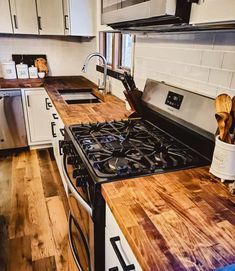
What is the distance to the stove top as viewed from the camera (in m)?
0.96

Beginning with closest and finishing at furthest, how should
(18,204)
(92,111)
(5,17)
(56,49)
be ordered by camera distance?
(92,111) < (18,204) < (5,17) < (56,49)

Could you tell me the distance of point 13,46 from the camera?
3.29 metres

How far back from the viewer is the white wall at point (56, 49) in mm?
3270

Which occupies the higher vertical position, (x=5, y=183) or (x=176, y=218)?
(x=176, y=218)

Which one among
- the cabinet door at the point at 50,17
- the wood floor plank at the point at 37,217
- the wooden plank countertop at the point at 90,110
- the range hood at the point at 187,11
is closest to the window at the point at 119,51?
the wooden plank countertop at the point at 90,110

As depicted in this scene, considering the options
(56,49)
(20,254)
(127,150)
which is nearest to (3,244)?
(20,254)

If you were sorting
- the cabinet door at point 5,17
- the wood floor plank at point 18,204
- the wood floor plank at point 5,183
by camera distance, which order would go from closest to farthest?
the wood floor plank at point 18,204 < the wood floor plank at point 5,183 < the cabinet door at point 5,17

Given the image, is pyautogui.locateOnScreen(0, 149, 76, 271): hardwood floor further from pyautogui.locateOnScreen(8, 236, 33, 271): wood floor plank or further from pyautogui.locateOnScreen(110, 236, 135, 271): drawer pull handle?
pyautogui.locateOnScreen(110, 236, 135, 271): drawer pull handle

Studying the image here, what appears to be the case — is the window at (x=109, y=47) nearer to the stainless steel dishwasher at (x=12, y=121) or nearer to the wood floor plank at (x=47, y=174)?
the stainless steel dishwasher at (x=12, y=121)

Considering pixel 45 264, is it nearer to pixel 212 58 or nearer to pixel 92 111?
pixel 92 111

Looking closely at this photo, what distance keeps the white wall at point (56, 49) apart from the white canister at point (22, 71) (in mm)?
269

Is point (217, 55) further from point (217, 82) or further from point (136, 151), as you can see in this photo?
point (136, 151)

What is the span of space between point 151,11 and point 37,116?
248 cm

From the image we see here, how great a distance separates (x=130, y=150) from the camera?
112cm
